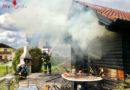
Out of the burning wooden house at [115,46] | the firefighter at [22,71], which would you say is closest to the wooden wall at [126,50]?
the burning wooden house at [115,46]

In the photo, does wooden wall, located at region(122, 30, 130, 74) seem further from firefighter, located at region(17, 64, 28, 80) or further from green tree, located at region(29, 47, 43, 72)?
green tree, located at region(29, 47, 43, 72)

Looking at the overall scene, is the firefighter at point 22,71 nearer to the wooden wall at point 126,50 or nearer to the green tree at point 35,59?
the green tree at point 35,59

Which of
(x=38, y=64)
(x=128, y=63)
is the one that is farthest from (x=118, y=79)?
(x=38, y=64)

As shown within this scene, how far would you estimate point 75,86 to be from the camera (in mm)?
4910

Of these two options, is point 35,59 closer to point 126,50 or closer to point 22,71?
point 22,71

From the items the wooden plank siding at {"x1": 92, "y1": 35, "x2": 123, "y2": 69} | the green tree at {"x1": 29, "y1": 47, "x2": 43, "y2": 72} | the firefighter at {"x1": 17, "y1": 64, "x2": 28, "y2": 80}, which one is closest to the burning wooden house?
the wooden plank siding at {"x1": 92, "y1": 35, "x2": 123, "y2": 69}

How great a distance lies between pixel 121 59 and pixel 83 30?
89.7 inches

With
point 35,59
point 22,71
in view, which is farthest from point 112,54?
point 35,59

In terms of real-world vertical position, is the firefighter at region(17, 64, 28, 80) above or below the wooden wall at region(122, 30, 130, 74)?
below

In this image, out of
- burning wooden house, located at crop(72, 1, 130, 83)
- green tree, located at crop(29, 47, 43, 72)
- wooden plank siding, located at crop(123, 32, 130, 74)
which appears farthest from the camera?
green tree, located at crop(29, 47, 43, 72)

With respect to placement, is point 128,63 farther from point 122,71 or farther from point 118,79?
point 118,79

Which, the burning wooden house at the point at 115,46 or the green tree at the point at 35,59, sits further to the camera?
the green tree at the point at 35,59

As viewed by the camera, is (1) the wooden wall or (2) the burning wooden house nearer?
(2) the burning wooden house

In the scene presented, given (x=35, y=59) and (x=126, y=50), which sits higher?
(x=126, y=50)
